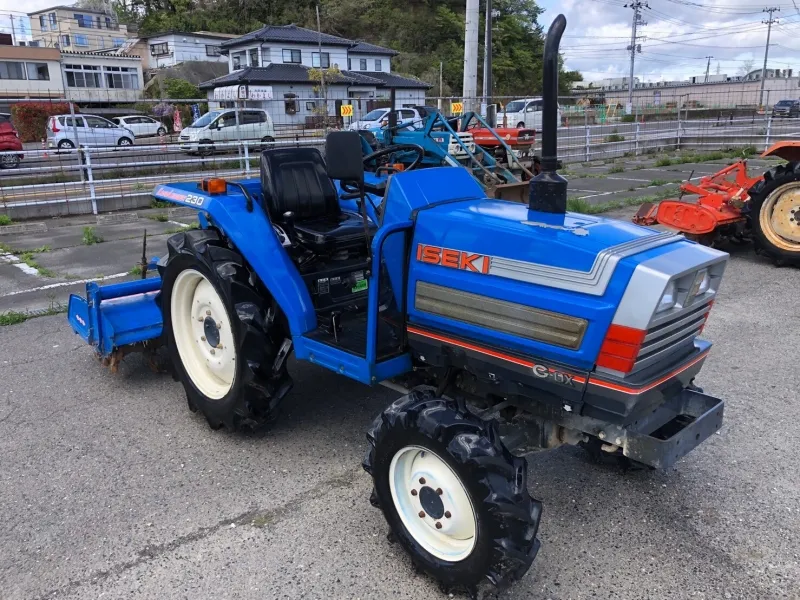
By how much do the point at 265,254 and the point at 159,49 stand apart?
5650 centimetres

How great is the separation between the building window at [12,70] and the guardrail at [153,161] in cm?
2935

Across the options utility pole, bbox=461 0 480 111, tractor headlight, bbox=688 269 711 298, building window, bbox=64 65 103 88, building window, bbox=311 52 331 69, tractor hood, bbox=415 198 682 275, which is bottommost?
tractor headlight, bbox=688 269 711 298

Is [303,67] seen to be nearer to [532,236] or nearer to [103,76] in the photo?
[103,76]

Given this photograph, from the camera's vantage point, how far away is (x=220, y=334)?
12.0ft

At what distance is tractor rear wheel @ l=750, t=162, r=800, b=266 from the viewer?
22.4 feet

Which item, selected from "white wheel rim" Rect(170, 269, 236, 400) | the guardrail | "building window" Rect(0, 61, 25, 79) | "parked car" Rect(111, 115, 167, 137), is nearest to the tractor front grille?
"white wheel rim" Rect(170, 269, 236, 400)

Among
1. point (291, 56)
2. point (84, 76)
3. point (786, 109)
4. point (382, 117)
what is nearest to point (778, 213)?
point (382, 117)

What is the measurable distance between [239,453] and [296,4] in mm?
63942

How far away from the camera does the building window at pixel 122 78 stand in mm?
45156

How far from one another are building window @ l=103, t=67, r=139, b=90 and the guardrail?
32118 millimetres

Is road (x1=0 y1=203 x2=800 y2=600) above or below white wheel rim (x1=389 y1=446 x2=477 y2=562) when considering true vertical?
below

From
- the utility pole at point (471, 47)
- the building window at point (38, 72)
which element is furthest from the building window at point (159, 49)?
the utility pole at point (471, 47)

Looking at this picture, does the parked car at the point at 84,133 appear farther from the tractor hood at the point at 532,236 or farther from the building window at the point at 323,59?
the building window at the point at 323,59

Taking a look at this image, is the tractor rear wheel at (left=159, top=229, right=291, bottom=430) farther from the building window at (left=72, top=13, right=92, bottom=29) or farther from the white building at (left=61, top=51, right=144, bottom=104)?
the building window at (left=72, top=13, right=92, bottom=29)
